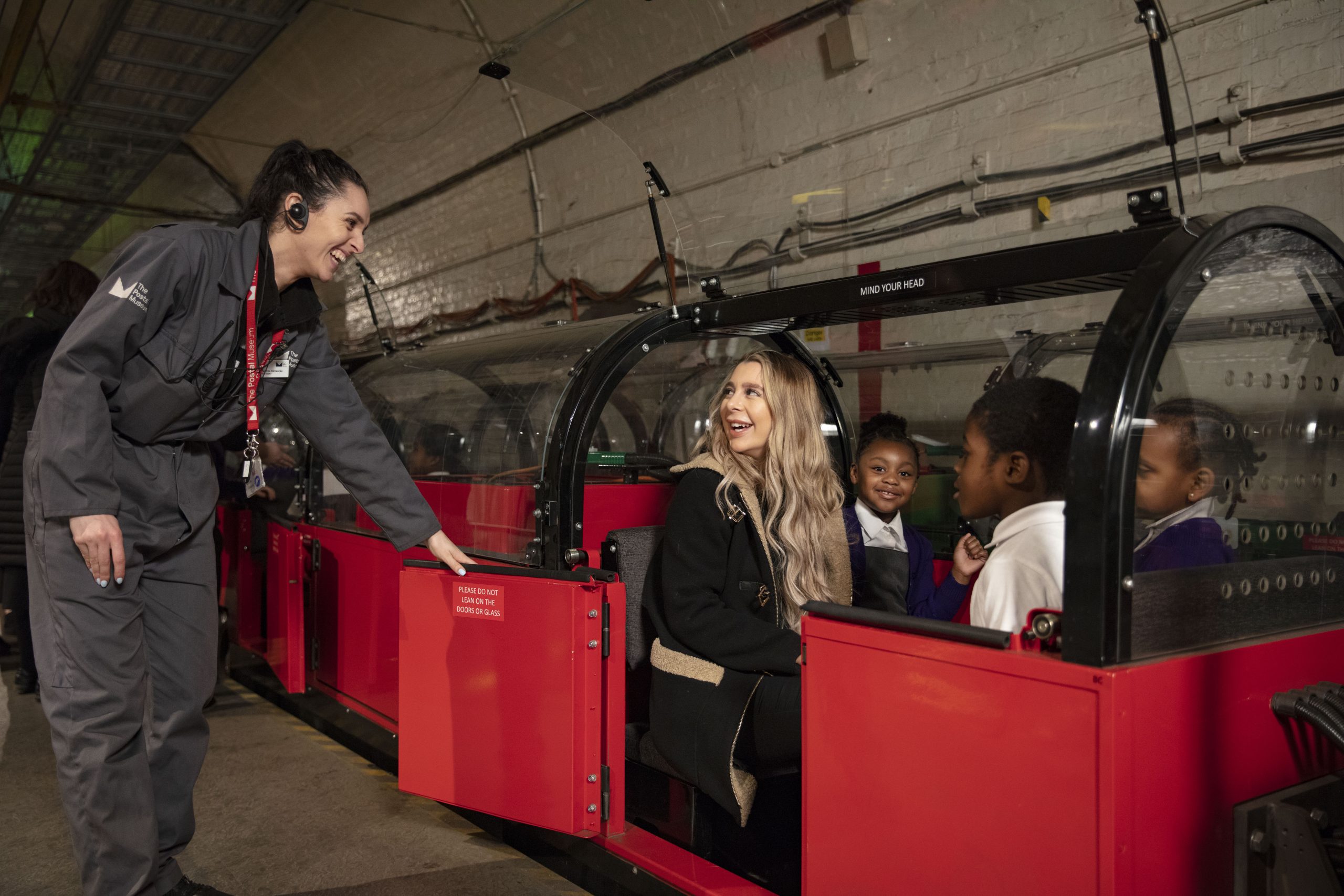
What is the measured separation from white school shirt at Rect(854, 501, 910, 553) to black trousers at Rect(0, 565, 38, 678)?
3457 mm

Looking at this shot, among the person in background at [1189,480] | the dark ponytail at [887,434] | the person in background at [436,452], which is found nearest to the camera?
the person in background at [1189,480]

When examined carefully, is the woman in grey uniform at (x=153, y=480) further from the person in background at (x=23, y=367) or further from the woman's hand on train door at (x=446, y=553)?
the person in background at (x=23, y=367)

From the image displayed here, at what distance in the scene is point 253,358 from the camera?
197cm

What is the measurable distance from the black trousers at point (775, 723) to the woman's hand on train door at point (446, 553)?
2.69 feet

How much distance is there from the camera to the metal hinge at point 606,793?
2297 mm

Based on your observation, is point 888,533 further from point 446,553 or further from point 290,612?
point 290,612

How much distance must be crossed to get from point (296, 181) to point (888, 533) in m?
1.80

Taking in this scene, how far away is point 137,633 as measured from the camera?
189 cm

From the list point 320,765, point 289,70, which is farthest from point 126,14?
point 320,765

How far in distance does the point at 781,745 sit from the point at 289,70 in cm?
530

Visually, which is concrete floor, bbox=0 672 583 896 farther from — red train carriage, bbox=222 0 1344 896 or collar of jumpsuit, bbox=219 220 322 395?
collar of jumpsuit, bbox=219 220 322 395

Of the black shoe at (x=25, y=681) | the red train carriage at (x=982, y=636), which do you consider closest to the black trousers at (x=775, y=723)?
the red train carriage at (x=982, y=636)

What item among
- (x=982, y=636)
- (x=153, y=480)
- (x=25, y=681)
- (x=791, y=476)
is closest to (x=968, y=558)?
(x=791, y=476)

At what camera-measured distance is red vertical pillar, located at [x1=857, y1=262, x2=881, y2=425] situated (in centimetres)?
299
